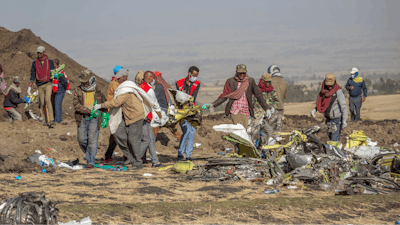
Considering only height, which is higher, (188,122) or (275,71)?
(275,71)

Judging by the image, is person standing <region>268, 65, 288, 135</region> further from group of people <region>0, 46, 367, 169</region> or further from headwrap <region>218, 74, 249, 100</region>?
headwrap <region>218, 74, 249, 100</region>

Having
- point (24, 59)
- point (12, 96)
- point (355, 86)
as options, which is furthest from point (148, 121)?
point (24, 59)

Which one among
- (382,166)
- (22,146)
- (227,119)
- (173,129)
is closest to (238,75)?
(173,129)

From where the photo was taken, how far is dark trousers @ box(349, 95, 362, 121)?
15067mm

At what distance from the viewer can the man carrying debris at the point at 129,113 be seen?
7.99m

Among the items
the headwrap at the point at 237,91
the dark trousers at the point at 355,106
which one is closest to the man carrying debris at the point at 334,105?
the headwrap at the point at 237,91

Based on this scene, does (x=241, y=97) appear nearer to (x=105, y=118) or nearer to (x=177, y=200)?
(x=105, y=118)

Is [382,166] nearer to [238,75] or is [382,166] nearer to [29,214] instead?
[238,75]

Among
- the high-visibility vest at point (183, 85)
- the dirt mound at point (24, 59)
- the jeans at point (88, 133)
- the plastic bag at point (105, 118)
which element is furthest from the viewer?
the dirt mound at point (24, 59)

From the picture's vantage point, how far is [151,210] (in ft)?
16.2

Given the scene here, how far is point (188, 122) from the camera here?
9297 millimetres

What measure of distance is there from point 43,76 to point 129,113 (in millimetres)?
6103

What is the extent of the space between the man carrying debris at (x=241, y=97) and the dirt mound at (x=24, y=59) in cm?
1012

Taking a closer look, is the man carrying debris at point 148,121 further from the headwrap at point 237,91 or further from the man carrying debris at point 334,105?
the man carrying debris at point 334,105
